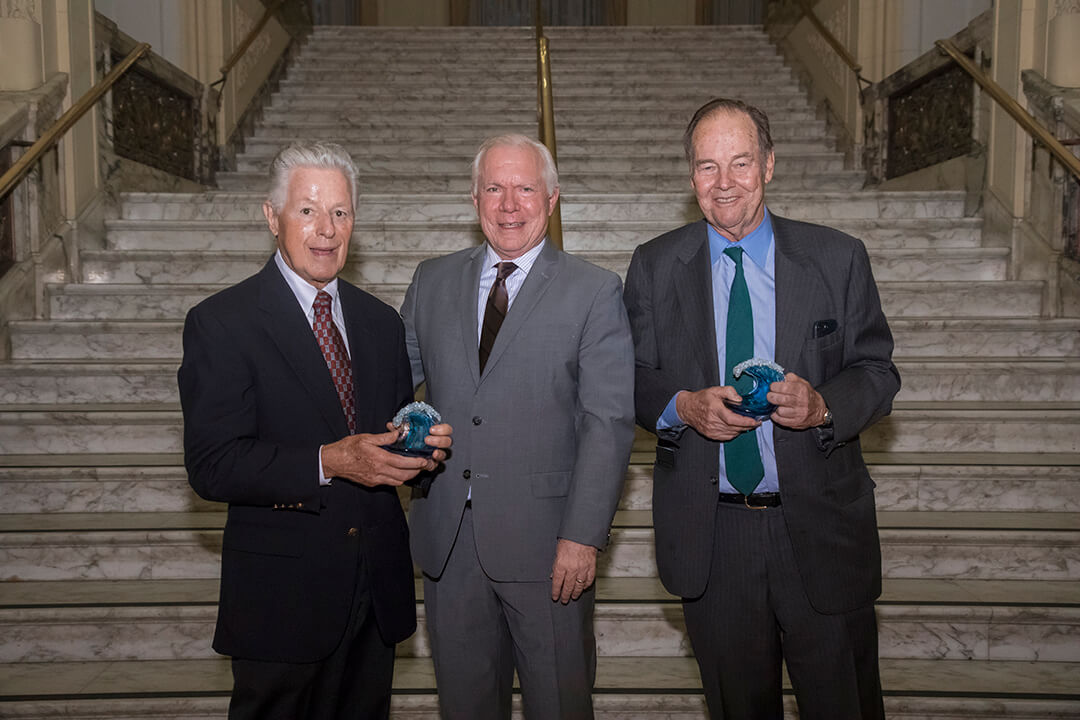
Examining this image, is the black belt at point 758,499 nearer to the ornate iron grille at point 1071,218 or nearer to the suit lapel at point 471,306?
the suit lapel at point 471,306

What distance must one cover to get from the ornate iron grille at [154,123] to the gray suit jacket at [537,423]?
195 inches

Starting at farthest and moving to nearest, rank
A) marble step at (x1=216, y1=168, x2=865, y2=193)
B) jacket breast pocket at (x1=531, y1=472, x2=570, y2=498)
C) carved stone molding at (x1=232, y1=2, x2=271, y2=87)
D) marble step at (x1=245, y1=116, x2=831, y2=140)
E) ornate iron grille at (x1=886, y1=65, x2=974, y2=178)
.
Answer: carved stone molding at (x1=232, y1=2, x2=271, y2=87)
marble step at (x1=245, y1=116, x2=831, y2=140)
marble step at (x1=216, y1=168, x2=865, y2=193)
ornate iron grille at (x1=886, y1=65, x2=974, y2=178)
jacket breast pocket at (x1=531, y1=472, x2=570, y2=498)

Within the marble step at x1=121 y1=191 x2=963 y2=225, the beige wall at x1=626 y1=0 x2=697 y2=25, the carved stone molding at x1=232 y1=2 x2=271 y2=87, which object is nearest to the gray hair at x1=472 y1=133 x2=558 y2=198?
the marble step at x1=121 y1=191 x2=963 y2=225

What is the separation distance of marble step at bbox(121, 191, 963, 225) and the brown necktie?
3.79m

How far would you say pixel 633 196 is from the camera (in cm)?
599

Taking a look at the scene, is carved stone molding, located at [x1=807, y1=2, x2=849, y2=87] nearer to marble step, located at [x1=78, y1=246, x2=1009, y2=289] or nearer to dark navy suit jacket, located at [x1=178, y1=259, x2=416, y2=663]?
marble step, located at [x1=78, y1=246, x2=1009, y2=289]

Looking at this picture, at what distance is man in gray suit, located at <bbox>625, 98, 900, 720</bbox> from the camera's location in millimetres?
1991

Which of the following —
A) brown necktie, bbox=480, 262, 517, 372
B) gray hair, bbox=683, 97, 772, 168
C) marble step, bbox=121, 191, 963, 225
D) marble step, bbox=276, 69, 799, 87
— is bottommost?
brown necktie, bbox=480, 262, 517, 372

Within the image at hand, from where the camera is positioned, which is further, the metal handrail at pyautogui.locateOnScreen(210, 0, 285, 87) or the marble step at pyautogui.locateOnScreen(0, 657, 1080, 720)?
the metal handrail at pyautogui.locateOnScreen(210, 0, 285, 87)

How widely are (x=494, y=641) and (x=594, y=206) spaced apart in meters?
4.25

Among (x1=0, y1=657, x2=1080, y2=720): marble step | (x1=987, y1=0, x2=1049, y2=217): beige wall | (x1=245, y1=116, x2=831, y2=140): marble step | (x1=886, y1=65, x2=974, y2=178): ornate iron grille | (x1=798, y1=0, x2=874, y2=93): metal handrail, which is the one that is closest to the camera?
(x1=0, y1=657, x2=1080, y2=720): marble step

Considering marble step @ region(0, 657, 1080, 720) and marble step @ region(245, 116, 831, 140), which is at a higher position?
marble step @ region(245, 116, 831, 140)

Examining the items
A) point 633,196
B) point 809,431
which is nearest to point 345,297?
point 809,431

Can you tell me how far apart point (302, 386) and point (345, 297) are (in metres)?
0.28
